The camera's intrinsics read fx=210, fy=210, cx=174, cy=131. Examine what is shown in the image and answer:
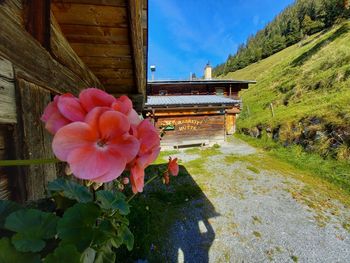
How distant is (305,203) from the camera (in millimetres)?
6160

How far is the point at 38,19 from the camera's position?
146 cm

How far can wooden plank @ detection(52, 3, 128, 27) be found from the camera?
1678mm

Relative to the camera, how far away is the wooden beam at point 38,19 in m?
1.38

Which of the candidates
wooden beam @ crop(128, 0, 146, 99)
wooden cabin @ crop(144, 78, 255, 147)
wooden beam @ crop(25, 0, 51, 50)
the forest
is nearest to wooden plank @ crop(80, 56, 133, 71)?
wooden beam @ crop(128, 0, 146, 99)

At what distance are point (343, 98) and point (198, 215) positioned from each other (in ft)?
35.1

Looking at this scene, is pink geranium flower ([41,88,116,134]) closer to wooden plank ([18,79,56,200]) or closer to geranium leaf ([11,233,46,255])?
geranium leaf ([11,233,46,255])

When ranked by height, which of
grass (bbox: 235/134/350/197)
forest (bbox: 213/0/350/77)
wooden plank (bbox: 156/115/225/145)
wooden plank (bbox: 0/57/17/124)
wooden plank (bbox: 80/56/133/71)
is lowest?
grass (bbox: 235/134/350/197)

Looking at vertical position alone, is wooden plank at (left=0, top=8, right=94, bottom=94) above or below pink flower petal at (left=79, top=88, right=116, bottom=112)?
above

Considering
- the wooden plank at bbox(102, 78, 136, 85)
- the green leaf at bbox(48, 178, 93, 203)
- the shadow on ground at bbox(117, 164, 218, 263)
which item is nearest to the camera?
the green leaf at bbox(48, 178, 93, 203)

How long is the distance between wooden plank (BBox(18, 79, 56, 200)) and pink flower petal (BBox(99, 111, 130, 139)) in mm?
1141

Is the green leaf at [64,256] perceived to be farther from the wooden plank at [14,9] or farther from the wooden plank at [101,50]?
the wooden plank at [101,50]

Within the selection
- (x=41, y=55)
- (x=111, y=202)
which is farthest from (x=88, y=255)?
(x=41, y=55)

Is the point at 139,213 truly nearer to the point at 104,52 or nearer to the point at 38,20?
the point at 104,52

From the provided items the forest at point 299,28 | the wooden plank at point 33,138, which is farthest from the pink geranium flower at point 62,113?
the forest at point 299,28
